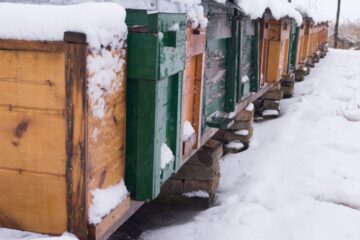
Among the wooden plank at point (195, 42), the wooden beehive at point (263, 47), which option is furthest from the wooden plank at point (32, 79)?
the wooden beehive at point (263, 47)

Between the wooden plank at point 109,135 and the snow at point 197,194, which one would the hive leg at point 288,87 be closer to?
the snow at point 197,194

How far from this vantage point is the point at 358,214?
4562mm

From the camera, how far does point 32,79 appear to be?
205 centimetres

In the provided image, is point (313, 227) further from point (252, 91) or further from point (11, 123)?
point (11, 123)

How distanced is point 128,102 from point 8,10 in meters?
0.70

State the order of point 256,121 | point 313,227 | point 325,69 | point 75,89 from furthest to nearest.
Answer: point 325,69
point 256,121
point 313,227
point 75,89

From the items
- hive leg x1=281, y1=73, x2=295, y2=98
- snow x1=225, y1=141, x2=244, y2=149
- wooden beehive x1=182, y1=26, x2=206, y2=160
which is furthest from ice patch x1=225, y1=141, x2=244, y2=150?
hive leg x1=281, y1=73, x2=295, y2=98

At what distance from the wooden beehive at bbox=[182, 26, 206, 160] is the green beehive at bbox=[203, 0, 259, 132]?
22 cm

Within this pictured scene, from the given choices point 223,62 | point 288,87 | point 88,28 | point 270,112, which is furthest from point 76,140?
point 288,87

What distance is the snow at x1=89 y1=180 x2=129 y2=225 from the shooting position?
2.15 m

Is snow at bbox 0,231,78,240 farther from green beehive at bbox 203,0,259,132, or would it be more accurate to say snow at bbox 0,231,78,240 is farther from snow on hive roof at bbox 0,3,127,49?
green beehive at bbox 203,0,259,132

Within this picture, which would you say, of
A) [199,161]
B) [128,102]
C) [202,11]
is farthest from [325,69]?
[128,102]

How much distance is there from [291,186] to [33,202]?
360cm

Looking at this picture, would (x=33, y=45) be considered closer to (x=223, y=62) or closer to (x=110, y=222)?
(x=110, y=222)
